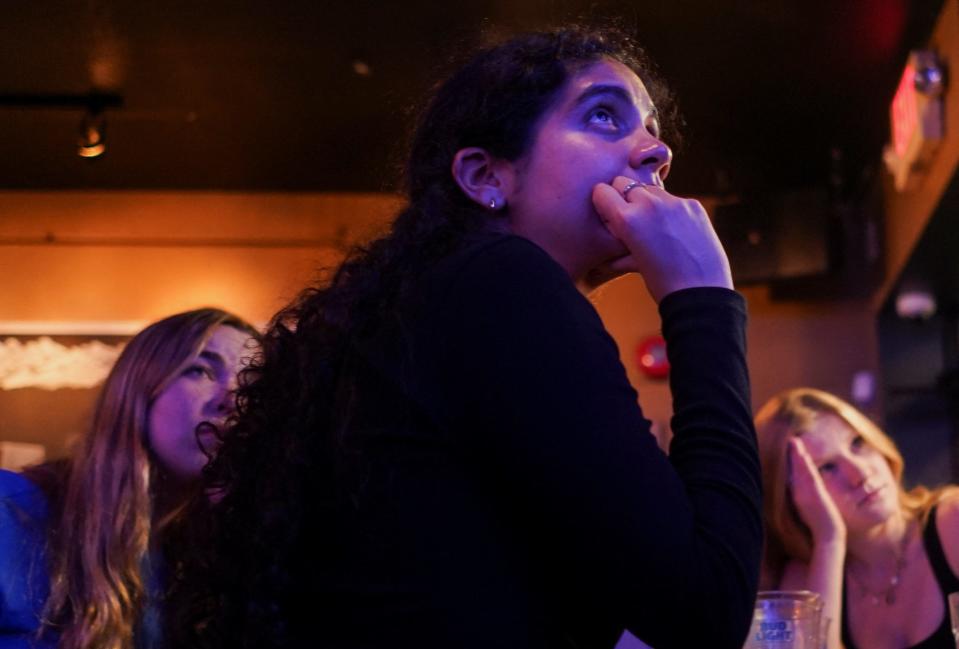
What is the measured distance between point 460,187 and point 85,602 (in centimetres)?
110

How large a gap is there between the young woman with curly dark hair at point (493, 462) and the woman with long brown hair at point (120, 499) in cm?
78

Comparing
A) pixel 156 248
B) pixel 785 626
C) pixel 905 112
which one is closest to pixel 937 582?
pixel 785 626

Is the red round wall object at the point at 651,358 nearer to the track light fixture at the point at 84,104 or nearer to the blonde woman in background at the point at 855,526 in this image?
the track light fixture at the point at 84,104

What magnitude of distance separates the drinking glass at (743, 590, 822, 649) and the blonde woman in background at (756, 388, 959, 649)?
0.95m

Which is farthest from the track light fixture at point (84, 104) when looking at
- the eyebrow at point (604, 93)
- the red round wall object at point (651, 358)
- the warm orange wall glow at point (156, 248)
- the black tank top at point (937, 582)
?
the eyebrow at point (604, 93)

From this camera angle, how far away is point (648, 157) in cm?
104

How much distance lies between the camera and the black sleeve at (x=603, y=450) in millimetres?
753

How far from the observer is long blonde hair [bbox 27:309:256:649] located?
1.77 m

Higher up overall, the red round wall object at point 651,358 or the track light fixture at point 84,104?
the track light fixture at point 84,104

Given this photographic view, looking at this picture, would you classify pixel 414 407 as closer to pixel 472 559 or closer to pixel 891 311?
pixel 472 559

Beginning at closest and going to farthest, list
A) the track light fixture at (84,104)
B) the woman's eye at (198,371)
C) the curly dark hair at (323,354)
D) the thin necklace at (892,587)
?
the curly dark hair at (323,354) < the woman's eye at (198,371) < the thin necklace at (892,587) < the track light fixture at (84,104)

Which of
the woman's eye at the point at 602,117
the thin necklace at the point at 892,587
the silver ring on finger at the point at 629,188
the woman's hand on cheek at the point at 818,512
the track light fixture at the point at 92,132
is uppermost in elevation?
the track light fixture at the point at 92,132

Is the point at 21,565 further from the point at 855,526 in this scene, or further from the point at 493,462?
the point at 855,526

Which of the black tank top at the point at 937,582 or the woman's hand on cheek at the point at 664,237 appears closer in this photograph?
the woman's hand on cheek at the point at 664,237
